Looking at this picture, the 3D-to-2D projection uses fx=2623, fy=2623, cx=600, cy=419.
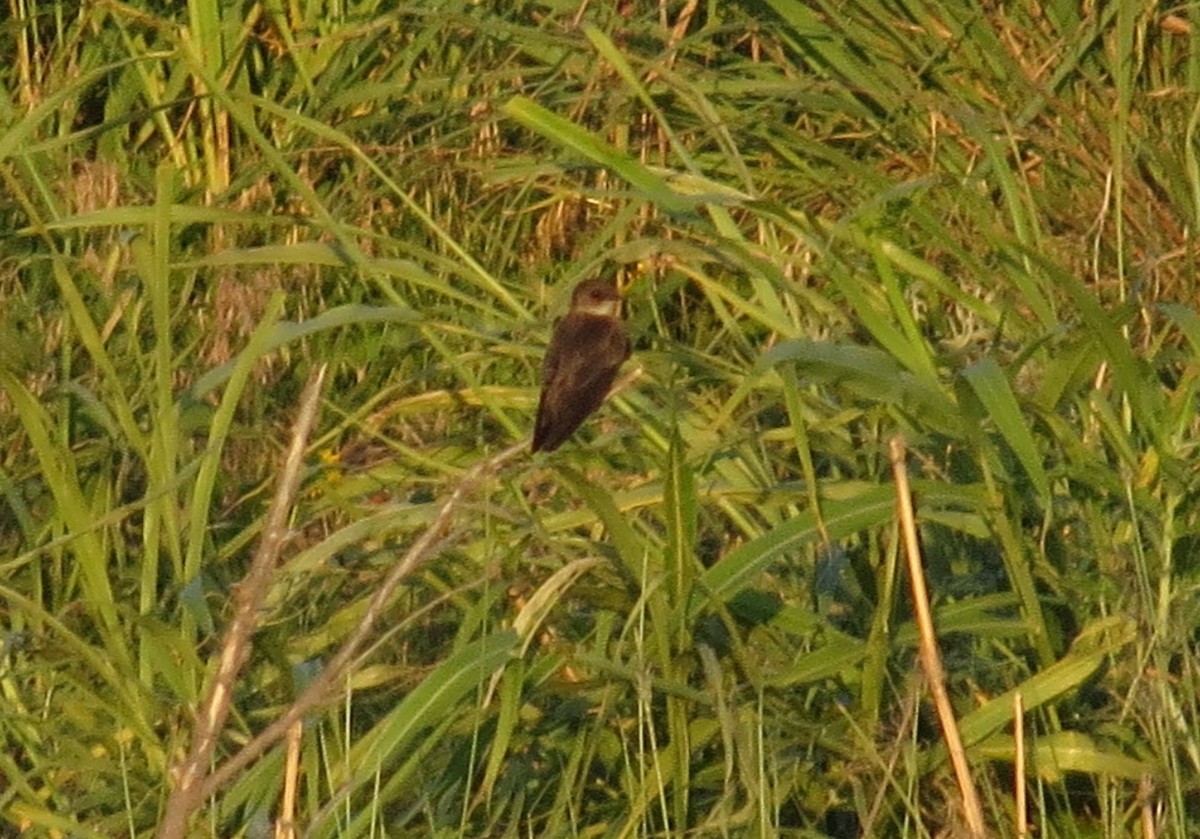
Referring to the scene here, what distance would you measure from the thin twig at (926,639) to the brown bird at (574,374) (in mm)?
576

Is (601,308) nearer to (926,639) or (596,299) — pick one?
(596,299)

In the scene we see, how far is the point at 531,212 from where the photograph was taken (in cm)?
476

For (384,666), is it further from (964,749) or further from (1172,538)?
(1172,538)

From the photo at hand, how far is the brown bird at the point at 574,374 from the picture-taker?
3.28 metres

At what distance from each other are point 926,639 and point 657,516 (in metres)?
0.67

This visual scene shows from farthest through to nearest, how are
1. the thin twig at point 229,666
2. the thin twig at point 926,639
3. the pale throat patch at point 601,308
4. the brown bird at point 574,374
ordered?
the pale throat patch at point 601,308 < the brown bird at point 574,374 < the thin twig at point 926,639 < the thin twig at point 229,666

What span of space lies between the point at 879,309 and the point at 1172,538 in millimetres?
609

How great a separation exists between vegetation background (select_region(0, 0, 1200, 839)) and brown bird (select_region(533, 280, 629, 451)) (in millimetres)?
52

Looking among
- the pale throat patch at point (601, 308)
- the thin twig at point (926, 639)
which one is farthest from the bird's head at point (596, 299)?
the thin twig at point (926, 639)

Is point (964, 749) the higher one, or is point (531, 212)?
point (964, 749)

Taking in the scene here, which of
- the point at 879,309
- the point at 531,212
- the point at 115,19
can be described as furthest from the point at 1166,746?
the point at 115,19

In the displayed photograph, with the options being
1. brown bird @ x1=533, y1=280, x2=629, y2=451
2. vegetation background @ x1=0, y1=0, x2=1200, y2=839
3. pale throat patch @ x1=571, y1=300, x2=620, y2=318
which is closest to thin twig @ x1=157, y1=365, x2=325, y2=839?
vegetation background @ x1=0, y1=0, x2=1200, y2=839

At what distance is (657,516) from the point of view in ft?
11.1

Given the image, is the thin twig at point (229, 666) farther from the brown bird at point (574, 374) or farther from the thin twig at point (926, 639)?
the brown bird at point (574, 374)
